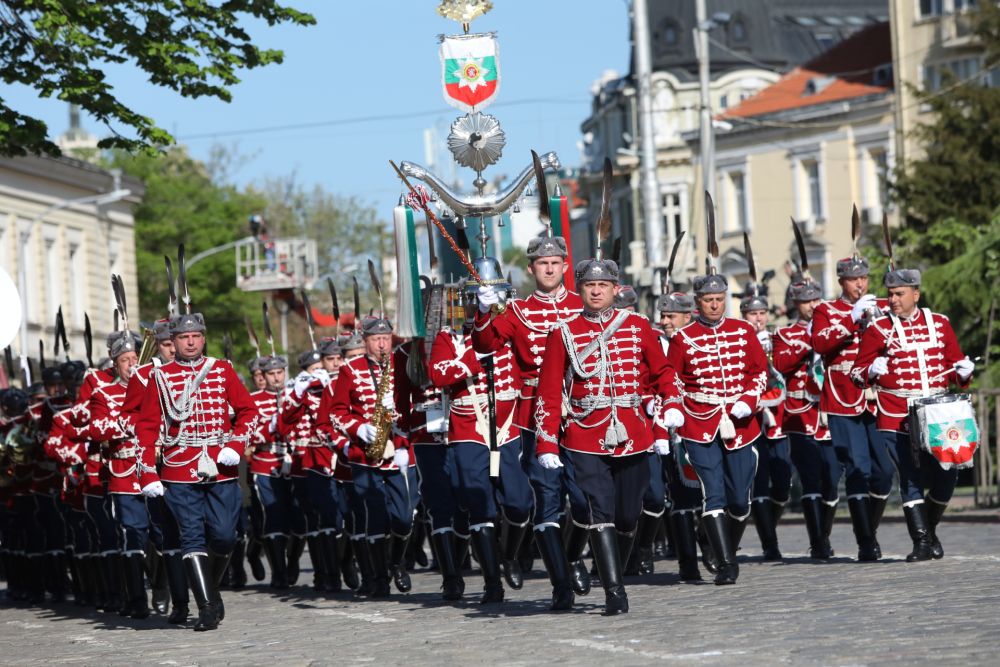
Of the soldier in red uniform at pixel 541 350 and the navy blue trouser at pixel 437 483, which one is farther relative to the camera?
the navy blue trouser at pixel 437 483

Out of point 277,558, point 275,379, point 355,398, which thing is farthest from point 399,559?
point 275,379

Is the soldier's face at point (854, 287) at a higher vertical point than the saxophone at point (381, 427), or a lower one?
higher

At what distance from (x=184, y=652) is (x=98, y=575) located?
5403mm

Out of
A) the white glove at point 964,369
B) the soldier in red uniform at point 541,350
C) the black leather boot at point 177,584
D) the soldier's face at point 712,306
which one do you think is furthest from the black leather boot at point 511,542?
the white glove at point 964,369

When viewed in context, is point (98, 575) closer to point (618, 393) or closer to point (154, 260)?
point (618, 393)

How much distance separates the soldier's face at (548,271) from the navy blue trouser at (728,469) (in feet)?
6.69

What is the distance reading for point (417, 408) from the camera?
15.5 metres

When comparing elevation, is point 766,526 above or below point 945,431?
below

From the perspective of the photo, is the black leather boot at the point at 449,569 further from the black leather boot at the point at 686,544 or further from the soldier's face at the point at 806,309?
the soldier's face at the point at 806,309

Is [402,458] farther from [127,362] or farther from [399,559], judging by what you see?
[127,362]

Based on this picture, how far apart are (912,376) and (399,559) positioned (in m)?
4.12

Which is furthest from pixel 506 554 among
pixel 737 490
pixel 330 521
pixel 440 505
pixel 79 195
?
pixel 79 195

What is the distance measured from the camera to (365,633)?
43.7 ft

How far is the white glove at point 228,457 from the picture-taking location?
568 inches
